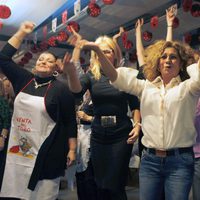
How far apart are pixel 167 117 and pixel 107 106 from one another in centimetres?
56

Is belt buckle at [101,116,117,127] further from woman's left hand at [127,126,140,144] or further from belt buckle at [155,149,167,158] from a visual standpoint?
belt buckle at [155,149,167,158]

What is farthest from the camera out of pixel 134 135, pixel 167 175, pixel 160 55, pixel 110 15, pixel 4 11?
pixel 110 15

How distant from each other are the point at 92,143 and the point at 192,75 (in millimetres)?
863

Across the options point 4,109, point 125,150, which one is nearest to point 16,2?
point 4,109

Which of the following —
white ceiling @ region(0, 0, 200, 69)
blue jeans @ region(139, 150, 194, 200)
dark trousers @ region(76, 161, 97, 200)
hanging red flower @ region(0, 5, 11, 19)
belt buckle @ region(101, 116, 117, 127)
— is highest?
white ceiling @ region(0, 0, 200, 69)

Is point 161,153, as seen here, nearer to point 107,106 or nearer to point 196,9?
point 107,106

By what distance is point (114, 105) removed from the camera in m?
2.11

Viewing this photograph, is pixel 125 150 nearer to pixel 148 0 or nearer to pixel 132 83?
pixel 132 83

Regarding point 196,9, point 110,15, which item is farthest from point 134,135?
point 110,15

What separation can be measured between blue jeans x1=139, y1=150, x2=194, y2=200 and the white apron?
2.36ft

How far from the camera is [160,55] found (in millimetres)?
1760

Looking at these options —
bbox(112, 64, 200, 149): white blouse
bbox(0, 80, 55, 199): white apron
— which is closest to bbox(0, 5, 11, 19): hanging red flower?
bbox(0, 80, 55, 199): white apron

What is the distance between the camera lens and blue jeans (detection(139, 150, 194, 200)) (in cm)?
157

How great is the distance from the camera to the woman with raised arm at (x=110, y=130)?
210cm
